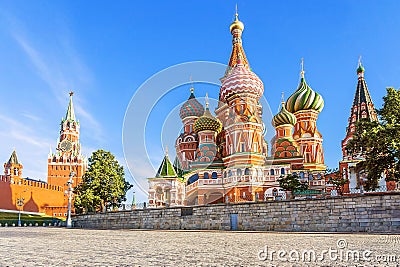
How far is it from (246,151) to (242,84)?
7.94 meters

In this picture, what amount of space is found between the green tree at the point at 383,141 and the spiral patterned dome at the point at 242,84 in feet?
65.2

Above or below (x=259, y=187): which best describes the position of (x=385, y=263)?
below

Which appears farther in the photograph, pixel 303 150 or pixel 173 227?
pixel 303 150

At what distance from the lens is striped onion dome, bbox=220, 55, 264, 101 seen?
4109cm

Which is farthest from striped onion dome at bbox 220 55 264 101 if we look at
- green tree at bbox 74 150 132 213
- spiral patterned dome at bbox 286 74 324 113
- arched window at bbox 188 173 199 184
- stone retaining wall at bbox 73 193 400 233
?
stone retaining wall at bbox 73 193 400 233

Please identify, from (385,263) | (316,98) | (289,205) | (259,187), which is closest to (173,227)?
(289,205)

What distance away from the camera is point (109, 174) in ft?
126

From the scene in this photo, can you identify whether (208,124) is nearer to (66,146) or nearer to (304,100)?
(304,100)

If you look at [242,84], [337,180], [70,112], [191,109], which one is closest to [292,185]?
[337,180]

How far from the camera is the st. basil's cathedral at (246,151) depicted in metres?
36.8

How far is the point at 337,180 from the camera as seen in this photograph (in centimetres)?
3400

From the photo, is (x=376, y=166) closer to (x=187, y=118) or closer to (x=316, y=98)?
(x=316, y=98)

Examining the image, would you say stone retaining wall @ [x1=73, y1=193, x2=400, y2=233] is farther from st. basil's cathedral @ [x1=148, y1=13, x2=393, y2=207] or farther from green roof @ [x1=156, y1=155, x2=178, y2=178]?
green roof @ [x1=156, y1=155, x2=178, y2=178]

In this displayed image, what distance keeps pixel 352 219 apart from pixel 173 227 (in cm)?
1240
